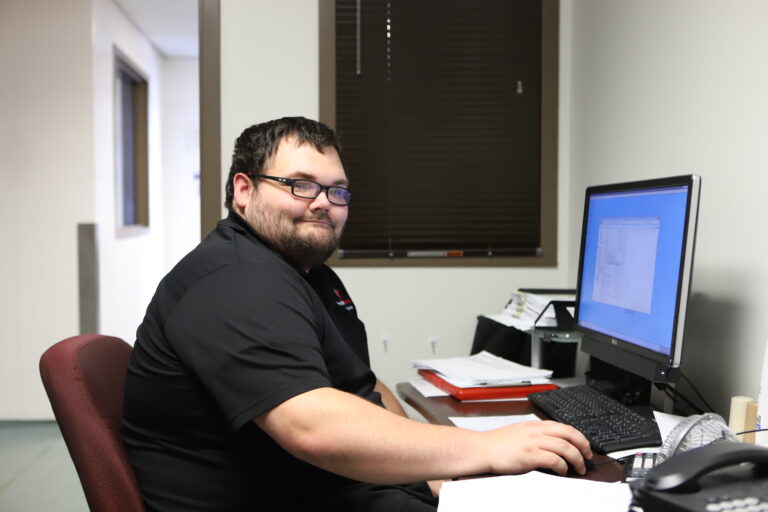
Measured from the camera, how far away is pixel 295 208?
5.19 ft

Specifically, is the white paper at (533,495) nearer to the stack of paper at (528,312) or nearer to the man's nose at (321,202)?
→ the man's nose at (321,202)

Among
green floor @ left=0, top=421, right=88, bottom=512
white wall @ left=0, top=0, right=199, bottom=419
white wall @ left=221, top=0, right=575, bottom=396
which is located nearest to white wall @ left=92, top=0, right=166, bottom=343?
white wall @ left=0, top=0, right=199, bottom=419

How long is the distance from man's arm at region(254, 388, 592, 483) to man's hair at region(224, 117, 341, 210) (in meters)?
0.65

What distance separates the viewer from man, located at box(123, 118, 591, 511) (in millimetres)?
1172

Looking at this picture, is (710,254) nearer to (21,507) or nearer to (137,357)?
(137,357)

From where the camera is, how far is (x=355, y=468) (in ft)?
3.87

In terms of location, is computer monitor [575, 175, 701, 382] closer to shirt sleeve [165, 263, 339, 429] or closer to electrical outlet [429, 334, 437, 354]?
shirt sleeve [165, 263, 339, 429]

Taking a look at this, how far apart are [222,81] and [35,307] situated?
242cm

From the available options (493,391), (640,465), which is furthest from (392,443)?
(493,391)

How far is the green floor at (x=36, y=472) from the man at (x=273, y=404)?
2.16 metres

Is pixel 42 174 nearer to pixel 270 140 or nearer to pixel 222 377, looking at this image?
pixel 270 140

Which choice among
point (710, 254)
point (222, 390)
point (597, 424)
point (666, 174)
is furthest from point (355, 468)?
point (666, 174)

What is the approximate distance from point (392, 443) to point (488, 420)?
59cm

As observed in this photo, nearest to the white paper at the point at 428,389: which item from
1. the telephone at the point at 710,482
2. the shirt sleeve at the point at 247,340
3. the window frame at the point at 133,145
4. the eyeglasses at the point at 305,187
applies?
the eyeglasses at the point at 305,187
